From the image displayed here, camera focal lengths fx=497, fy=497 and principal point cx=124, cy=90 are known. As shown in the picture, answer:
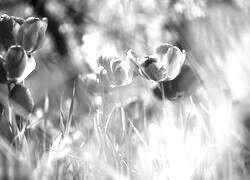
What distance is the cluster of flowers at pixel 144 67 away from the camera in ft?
2.67

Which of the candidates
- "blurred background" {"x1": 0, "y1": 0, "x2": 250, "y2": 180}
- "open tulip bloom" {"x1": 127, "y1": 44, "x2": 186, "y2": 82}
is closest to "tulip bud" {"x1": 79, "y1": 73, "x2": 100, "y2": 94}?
"blurred background" {"x1": 0, "y1": 0, "x2": 250, "y2": 180}

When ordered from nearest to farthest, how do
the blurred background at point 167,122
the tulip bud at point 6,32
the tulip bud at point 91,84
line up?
the blurred background at point 167,122
the tulip bud at point 6,32
the tulip bud at point 91,84

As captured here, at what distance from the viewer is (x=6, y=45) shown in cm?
81

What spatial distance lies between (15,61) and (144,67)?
205mm

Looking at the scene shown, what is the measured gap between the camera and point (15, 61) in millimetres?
736

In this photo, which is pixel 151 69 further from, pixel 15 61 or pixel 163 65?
pixel 15 61

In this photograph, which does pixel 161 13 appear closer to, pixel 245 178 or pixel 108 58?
pixel 108 58

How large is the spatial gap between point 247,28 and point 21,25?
30.6 inches

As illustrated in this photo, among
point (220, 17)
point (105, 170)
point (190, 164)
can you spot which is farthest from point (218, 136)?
point (220, 17)

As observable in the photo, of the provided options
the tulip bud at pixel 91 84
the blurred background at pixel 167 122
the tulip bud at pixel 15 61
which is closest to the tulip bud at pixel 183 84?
the blurred background at pixel 167 122

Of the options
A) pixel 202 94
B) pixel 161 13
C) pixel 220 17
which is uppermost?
pixel 161 13

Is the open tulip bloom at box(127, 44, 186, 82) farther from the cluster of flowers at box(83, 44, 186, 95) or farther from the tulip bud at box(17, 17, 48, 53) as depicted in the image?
the tulip bud at box(17, 17, 48, 53)

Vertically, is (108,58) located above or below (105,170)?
above

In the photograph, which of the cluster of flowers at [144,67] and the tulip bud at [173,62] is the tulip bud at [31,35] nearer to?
the cluster of flowers at [144,67]
